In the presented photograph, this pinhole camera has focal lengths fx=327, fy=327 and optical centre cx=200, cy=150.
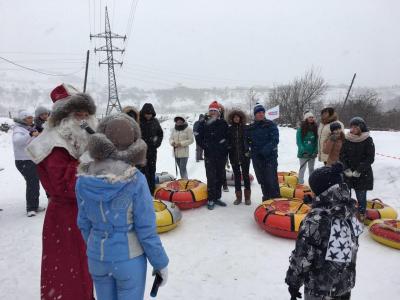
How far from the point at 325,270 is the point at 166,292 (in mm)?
1909

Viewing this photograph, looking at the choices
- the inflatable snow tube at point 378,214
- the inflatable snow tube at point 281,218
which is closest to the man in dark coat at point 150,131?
the inflatable snow tube at point 281,218

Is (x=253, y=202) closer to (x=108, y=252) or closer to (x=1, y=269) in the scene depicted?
(x=1, y=269)

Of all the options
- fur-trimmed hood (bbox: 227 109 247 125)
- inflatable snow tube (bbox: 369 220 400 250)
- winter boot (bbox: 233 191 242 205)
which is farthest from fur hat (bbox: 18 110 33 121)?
inflatable snow tube (bbox: 369 220 400 250)

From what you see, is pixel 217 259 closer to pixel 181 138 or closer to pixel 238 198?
pixel 238 198

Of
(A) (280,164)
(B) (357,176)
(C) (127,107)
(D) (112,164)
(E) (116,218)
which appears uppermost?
(C) (127,107)

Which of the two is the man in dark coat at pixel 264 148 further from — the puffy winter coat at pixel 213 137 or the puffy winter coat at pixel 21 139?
the puffy winter coat at pixel 21 139

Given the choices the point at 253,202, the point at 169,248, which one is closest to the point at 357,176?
the point at 253,202

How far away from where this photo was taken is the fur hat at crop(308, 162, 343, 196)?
2.16m

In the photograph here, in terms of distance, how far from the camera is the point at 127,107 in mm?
5754

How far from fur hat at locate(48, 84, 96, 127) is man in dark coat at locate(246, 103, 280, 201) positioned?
151 inches

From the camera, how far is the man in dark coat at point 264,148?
233 inches

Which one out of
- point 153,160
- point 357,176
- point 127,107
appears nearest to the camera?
point 357,176

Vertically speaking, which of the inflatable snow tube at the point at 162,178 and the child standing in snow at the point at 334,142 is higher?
the child standing in snow at the point at 334,142

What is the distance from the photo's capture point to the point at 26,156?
581 cm
